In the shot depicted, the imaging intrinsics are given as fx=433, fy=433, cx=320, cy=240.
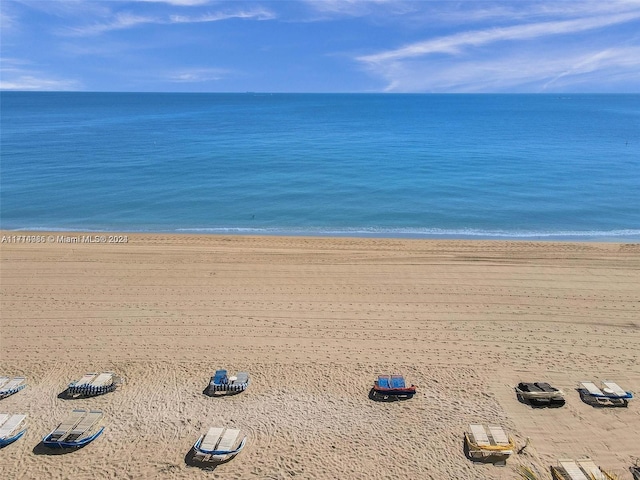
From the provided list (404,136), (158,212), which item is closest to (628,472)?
(158,212)

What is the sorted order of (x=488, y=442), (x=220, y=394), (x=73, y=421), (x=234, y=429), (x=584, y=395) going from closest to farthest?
(x=488, y=442)
(x=234, y=429)
(x=73, y=421)
(x=584, y=395)
(x=220, y=394)

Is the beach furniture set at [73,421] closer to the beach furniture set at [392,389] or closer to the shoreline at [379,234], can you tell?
the beach furniture set at [392,389]

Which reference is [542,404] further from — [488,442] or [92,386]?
[92,386]

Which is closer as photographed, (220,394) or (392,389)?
(392,389)

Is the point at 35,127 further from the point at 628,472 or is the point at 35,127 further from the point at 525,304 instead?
the point at 628,472

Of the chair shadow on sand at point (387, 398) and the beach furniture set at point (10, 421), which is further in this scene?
the chair shadow on sand at point (387, 398)

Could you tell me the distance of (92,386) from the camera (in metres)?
15.7

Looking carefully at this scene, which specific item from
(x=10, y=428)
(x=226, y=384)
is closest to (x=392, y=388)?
(x=226, y=384)

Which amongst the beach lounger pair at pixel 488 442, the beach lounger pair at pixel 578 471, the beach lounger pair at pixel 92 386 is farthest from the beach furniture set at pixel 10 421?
the beach lounger pair at pixel 578 471

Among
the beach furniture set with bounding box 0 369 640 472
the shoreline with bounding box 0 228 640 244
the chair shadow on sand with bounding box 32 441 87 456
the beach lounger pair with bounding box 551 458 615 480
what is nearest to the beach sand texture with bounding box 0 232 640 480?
the chair shadow on sand with bounding box 32 441 87 456

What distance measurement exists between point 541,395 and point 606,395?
2306 millimetres

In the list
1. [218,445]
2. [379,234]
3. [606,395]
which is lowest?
[218,445]

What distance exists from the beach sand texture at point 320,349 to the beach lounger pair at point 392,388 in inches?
15.0

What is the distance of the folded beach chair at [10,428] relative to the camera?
44.3ft
